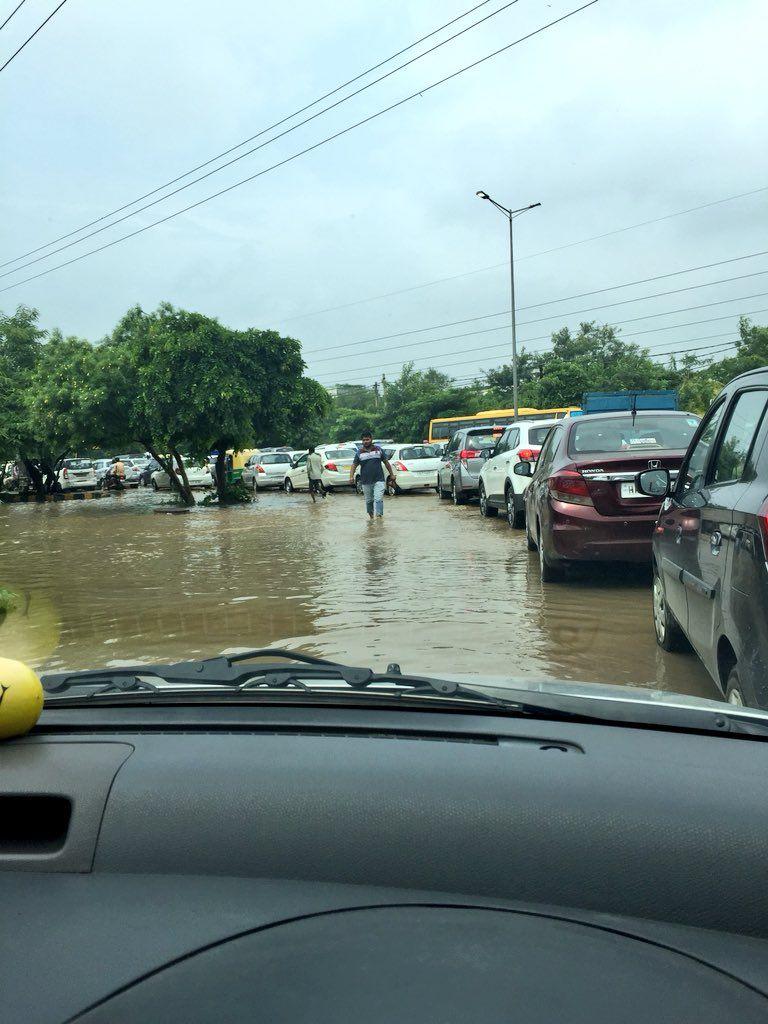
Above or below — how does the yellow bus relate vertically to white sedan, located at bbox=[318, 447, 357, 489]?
above

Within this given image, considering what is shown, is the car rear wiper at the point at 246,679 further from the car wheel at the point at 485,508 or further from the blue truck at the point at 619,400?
the blue truck at the point at 619,400

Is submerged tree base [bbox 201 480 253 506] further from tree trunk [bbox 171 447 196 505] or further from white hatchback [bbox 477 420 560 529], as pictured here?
white hatchback [bbox 477 420 560 529]

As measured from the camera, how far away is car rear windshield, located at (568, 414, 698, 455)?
973cm

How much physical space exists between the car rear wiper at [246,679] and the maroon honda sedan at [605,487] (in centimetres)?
664

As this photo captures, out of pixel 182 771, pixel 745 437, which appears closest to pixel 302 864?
pixel 182 771

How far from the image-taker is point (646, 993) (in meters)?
1.60

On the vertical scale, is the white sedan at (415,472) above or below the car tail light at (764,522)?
below

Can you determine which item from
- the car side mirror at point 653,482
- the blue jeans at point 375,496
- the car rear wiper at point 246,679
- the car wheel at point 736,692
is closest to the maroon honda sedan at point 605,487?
the car side mirror at point 653,482

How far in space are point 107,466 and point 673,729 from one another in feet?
193

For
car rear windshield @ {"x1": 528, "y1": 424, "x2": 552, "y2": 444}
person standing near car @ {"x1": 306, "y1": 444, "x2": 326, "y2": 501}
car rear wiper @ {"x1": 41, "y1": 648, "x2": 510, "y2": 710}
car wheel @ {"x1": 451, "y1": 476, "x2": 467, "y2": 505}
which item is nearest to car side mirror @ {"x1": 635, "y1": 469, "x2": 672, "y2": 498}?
car rear wiper @ {"x1": 41, "y1": 648, "x2": 510, "y2": 710}

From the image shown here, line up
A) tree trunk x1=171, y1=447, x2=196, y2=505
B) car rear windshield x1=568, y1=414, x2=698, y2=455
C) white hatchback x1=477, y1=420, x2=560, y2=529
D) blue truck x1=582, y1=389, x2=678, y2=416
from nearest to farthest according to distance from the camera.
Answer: car rear windshield x1=568, y1=414, x2=698, y2=455 → white hatchback x1=477, y1=420, x2=560, y2=529 → blue truck x1=582, y1=389, x2=678, y2=416 → tree trunk x1=171, y1=447, x2=196, y2=505

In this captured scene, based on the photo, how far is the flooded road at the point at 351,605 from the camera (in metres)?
7.18

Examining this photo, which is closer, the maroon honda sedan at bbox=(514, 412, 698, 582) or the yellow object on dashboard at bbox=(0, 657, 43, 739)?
the yellow object on dashboard at bbox=(0, 657, 43, 739)

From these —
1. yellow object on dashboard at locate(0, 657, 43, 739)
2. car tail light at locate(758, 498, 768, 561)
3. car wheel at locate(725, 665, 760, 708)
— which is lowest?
Result: car wheel at locate(725, 665, 760, 708)
